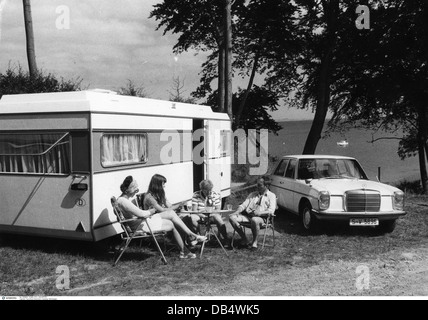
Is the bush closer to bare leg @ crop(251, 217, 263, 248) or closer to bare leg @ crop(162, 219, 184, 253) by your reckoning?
bare leg @ crop(251, 217, 263, 248)

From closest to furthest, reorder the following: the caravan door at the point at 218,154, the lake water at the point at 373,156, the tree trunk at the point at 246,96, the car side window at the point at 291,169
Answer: the car side window at the point at 291,169 < the caravan door at the point at 218,154 < the tree trunk at the point at 246,96 < the lake water at the point at 373,156

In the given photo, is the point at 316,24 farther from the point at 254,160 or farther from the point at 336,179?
the point at 336,179

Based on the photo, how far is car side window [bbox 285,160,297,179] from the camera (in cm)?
1008

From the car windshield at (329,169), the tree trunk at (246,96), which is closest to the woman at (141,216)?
the car windshield at (329,169)

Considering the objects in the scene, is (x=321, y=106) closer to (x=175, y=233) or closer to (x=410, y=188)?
(x=410, y=188)

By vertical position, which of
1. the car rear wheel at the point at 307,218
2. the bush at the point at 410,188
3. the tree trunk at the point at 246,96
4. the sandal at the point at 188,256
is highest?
the tree trunk at the point at 246,96

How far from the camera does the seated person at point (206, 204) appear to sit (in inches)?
300

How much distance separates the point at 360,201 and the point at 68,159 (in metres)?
5.15

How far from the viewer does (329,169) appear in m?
9.75

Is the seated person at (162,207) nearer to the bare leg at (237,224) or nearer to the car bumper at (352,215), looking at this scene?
the bare leg at (237,224)

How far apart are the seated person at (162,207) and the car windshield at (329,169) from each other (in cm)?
346

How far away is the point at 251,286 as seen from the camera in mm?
5832
